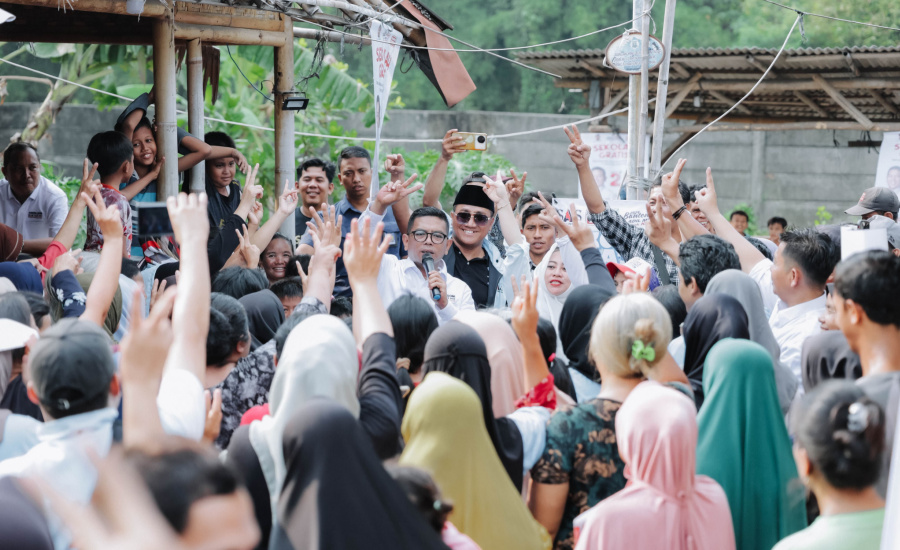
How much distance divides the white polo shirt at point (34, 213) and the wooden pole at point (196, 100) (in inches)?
36.9

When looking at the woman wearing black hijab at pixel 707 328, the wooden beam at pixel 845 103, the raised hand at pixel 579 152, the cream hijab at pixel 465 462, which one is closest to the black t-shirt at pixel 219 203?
the raised hand at pixel 579 152

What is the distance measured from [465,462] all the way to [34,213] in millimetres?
4829

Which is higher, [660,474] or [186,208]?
[186,208]

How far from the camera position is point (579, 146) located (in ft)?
17.6

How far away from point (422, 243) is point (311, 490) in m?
3.27

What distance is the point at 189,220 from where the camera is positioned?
109 inches

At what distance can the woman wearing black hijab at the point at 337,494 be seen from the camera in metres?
1.96

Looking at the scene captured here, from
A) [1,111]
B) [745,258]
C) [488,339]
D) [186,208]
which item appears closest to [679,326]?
[745,258]

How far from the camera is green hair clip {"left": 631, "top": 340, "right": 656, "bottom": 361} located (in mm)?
2670

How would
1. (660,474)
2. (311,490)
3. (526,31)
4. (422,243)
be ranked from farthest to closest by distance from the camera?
(526,31)
(422,243)
(660,474)
(311,490)

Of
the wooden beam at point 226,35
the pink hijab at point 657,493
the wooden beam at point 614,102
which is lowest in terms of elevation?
the pink hijab at point 657,493

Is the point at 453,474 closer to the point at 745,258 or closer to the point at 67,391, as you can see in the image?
the point at 67,391

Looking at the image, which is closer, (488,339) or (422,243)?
(488,339)

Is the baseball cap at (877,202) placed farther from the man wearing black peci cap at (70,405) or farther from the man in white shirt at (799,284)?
the man wearing black peci cap at (70,405)
